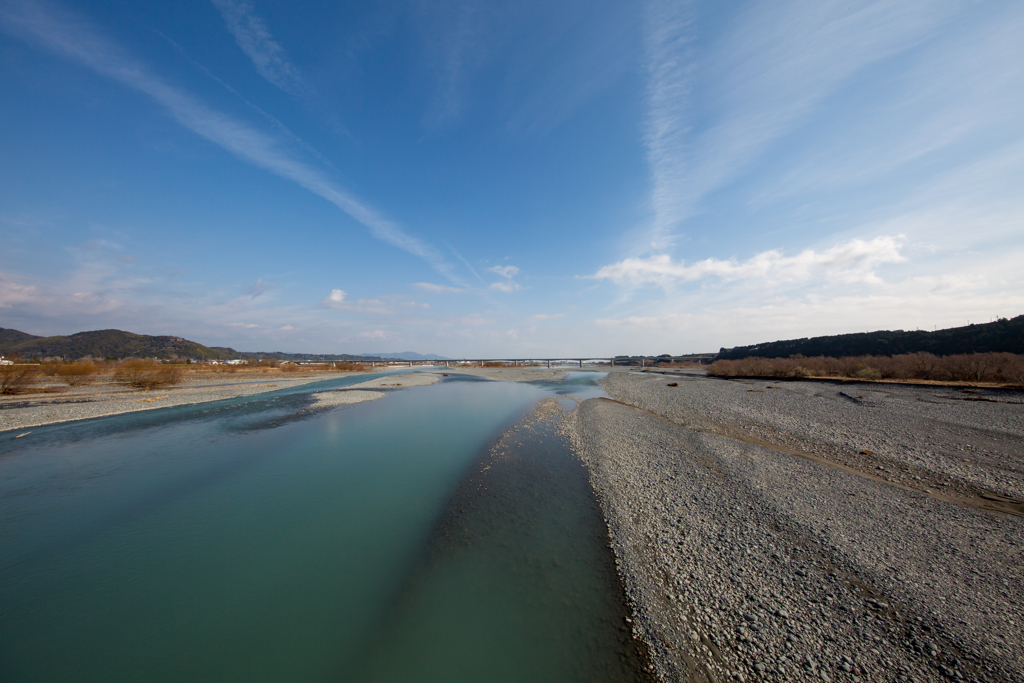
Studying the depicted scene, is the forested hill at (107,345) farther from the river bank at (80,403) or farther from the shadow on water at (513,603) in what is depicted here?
the shadow on water at (513,603)

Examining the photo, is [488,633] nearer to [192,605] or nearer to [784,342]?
[192,605]

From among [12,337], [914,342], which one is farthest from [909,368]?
[12,337]

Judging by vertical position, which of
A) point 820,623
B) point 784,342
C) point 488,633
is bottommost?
point 488,633

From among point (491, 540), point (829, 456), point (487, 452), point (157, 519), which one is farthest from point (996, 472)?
point (157, 519)

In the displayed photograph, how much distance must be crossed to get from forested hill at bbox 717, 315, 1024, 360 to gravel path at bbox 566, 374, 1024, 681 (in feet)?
117

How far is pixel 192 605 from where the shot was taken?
5328 mm

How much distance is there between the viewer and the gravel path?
3.97 m

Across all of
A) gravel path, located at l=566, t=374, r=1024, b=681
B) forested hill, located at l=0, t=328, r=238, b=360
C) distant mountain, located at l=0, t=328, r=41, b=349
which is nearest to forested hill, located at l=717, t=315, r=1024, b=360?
gravel path, located at l=566, t=374, r=1024, b=681

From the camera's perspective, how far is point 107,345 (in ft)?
420

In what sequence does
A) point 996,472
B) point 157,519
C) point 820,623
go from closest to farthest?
point 820,623 → point 157,519 → point 996,472

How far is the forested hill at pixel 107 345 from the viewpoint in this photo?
115 meters

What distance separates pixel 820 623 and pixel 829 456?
931cm

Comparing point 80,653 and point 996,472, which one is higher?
point 996,472

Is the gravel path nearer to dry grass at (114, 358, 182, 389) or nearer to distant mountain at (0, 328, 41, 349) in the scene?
dry grass at (114, 358, 182, 389)
